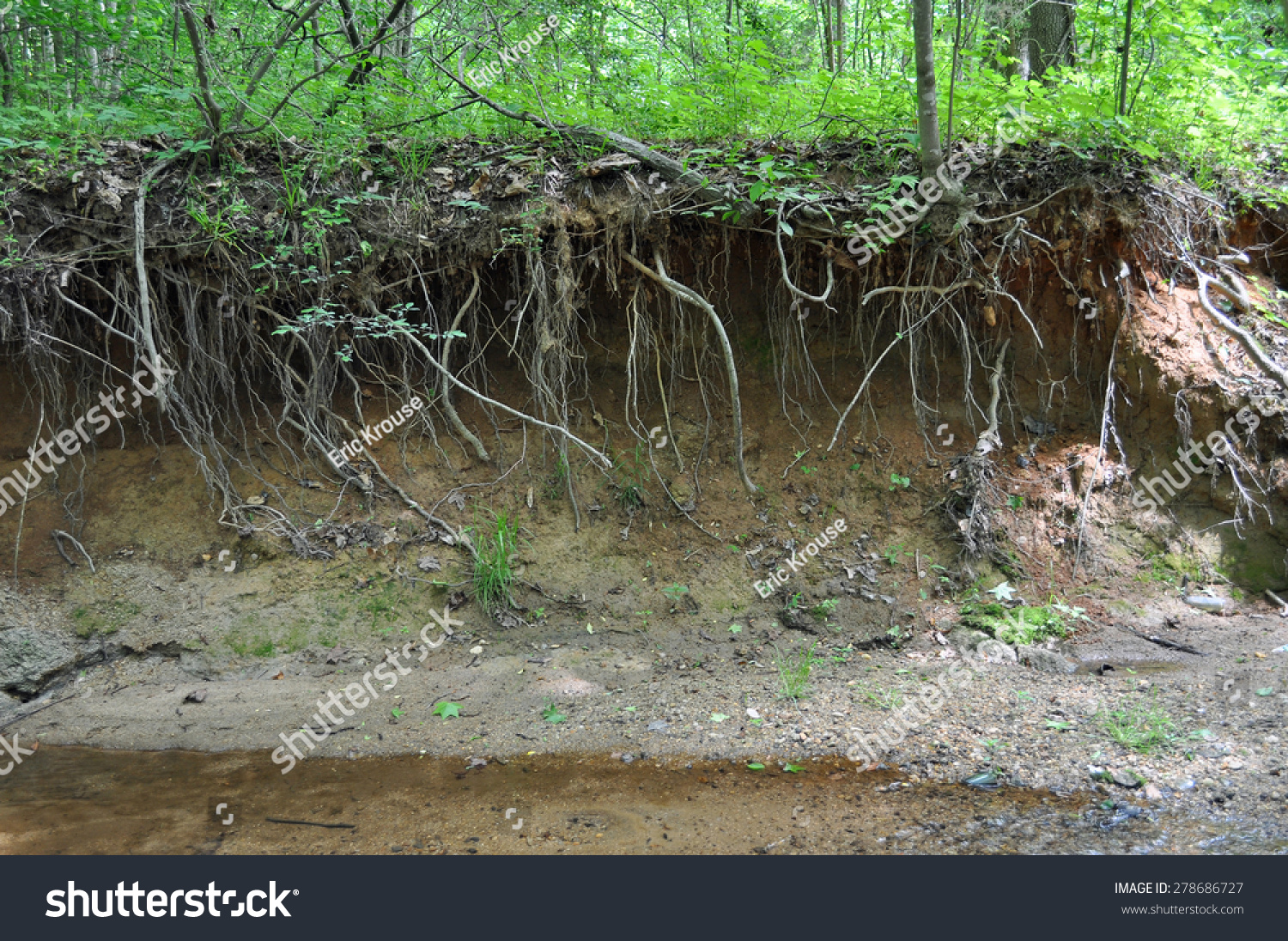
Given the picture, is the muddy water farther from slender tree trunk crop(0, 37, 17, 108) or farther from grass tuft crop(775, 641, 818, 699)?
slender tree trunk crop(0, 37, 17, 108)

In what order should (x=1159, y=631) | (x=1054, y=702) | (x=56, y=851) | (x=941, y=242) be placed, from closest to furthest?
1. (x=56, y=851)
2. (x=1054, y=702)
3. (x=1159, y=631)
4. (x=941, y=242)

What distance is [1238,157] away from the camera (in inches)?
204

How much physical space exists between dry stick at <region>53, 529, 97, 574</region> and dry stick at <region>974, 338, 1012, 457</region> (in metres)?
6.15

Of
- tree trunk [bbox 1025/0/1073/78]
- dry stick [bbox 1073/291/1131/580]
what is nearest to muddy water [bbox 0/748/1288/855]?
dry stick [bbox 1073/291/1131/580]

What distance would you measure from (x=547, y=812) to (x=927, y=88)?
4.23 meters

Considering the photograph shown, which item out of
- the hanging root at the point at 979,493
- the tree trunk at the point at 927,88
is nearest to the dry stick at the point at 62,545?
the hanging root at the point at 979,493

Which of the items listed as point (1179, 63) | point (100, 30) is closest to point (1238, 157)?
point (1179, 63)

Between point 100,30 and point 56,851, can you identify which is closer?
point 56,851

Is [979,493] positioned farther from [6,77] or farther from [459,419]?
[6,77]

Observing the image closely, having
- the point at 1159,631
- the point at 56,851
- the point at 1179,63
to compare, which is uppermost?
the point at 1179,63

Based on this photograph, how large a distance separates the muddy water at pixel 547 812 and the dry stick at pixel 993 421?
8.93ft

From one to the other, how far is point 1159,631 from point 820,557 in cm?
207

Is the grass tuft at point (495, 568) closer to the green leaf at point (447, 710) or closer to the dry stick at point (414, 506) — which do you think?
the dry stick at point (414, 506)

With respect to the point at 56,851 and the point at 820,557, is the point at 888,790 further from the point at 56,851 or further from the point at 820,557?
the point at 56,851
